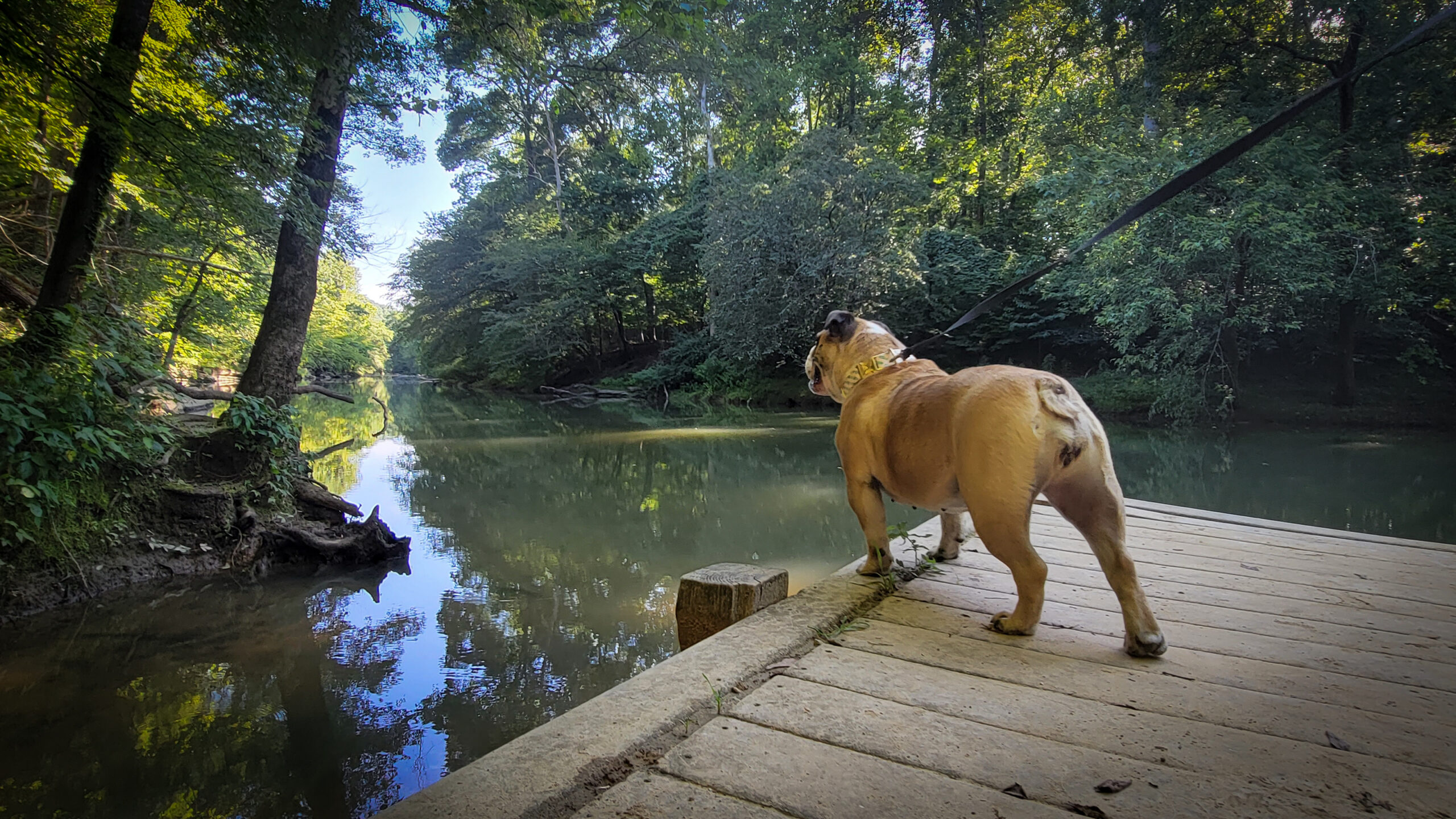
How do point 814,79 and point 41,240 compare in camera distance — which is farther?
point 814,79

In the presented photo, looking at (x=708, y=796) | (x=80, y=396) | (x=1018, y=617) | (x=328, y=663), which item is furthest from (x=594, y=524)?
(x=708, y=796)

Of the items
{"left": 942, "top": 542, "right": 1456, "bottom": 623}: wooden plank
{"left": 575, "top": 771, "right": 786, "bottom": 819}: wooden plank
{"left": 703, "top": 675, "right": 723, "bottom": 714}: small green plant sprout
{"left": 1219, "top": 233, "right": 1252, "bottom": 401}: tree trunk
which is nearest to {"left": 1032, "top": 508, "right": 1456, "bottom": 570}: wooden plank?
{"left": 942, "top": 542, "right": 1456, "bottom": 623}: wooden plank

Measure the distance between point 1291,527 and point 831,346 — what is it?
3024 mm

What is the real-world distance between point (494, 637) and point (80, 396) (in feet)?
10.3

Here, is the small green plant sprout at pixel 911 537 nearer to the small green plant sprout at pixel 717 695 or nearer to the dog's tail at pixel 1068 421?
the dog's tail at pixel 1068 421

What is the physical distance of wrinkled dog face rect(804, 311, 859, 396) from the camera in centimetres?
306

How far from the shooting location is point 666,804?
47.9 inches

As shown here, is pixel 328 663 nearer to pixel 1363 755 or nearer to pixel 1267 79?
pixel 1363 755

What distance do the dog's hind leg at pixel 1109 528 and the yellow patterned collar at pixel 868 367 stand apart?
933mm

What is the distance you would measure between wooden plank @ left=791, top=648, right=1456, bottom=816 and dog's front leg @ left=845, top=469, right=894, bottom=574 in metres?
0.84

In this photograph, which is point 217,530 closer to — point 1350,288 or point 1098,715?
point 1098,715

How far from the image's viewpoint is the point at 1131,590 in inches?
77.9

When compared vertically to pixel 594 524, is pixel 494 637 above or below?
below

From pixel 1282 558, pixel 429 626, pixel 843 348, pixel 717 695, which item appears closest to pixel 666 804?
pixel 717 695
